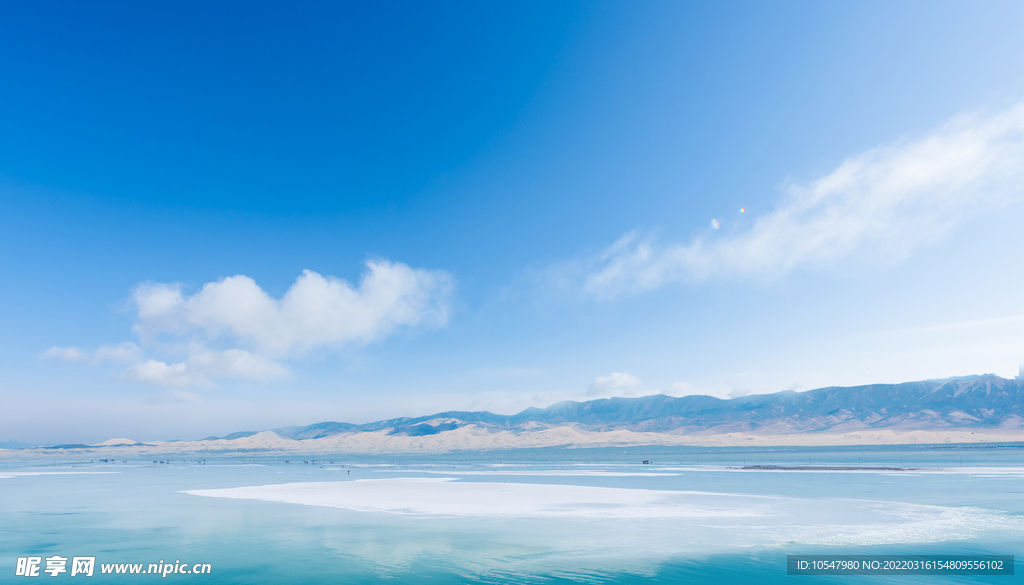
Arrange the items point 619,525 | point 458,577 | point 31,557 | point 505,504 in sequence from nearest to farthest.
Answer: point 458,577, point 31,557, point 619,525, point 505,504

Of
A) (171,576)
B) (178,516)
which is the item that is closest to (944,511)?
(171,576)

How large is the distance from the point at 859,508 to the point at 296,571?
2881cm

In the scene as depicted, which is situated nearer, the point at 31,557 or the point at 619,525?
the point at 31,557

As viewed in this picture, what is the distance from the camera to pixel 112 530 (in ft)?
83.8

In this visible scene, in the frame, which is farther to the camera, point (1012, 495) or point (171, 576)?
point (1012, 495)

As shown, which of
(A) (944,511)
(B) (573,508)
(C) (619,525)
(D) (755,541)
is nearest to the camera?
(D) (755,541)

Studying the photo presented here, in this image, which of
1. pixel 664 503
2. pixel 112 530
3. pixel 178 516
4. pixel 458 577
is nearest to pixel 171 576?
pixel 458 577

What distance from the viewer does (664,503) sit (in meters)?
33.7

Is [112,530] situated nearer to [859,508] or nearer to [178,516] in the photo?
[178,516]

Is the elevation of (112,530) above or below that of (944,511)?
above

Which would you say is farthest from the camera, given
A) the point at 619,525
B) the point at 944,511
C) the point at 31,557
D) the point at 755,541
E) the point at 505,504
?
the point at 505,504

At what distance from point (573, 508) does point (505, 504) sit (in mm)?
4837

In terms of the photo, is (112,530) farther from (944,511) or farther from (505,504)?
(944,511)

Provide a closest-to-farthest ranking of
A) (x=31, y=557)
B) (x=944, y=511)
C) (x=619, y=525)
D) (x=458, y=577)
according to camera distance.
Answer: (x=458, y=577) < (x=31, y=557) < (x=619, y=525) < (x=944, y=511)
